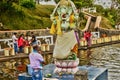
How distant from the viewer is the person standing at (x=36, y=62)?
40.1 ft

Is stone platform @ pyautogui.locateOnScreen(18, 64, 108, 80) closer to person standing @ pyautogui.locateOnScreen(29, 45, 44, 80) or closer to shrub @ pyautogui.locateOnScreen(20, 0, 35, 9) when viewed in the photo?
person standing @ pyautogui.locateOnScreen(29, 45, 44, 80)

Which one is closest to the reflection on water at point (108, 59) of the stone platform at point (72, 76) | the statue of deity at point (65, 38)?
the stone platform at point (72, 76)

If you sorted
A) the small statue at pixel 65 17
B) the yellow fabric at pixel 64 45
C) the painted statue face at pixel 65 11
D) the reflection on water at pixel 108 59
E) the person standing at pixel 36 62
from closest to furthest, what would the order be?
the person standing at pixel 36 62, the yellow fabric at pixel 64 45, the small statue at pixel 65 17, the painted statue face at pixel 65 11, the reflection on water at pixel 108 59

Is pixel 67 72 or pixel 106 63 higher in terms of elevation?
pixel 67 72

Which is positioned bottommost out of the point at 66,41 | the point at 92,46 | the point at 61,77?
the point at 92,46

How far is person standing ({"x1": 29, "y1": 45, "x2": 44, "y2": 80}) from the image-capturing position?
1222cm

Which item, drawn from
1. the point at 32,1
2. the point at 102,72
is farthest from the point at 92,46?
the point at 102,72

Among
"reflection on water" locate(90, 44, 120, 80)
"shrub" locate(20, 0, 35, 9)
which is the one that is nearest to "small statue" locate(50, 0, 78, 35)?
"reflection on water" locate(90, 44, 120, 80)

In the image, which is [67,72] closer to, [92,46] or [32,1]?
[92,46]

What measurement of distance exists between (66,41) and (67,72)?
3.81ft

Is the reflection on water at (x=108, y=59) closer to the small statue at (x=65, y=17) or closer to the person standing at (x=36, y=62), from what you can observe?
the small statue at (x=65, y=17)

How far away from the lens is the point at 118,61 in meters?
24.2

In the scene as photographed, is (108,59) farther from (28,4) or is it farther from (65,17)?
(28,4)

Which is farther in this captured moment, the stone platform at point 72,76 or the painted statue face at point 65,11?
the painted statue face at point 65,11
